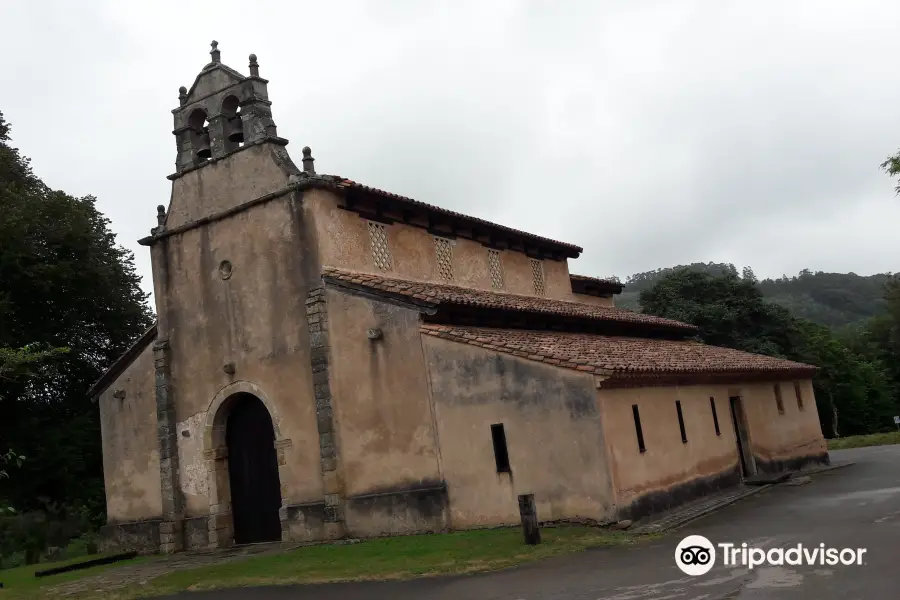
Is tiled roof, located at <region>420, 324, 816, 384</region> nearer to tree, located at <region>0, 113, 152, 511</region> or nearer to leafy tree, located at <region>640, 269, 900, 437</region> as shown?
tree, located at <region>0, 113, 152, 511</region>

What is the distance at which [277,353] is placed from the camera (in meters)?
18.0

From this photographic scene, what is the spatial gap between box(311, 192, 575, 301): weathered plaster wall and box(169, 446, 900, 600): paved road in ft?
26.4

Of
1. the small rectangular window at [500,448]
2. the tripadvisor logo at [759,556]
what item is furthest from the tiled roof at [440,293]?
the tripadvisor logo at [759,556]

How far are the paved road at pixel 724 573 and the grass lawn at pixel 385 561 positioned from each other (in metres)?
0.53

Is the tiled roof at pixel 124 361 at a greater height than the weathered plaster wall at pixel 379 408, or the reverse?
the tiled roof at pixel 124 361

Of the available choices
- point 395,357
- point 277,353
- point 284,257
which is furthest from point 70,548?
point 395,357

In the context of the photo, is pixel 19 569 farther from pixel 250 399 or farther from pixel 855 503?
pixel 855 503

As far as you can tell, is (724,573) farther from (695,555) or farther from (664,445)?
(664,445)

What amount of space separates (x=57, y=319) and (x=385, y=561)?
23.4m

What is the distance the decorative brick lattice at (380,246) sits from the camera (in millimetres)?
18812

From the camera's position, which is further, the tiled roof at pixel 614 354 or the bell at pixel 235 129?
the bell at pixel 235 129

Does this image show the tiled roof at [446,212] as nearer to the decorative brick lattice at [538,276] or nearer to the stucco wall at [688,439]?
the decorative brick lattice at [538,276]

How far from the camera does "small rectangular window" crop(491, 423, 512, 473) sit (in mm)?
14781

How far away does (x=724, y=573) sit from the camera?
943cm
